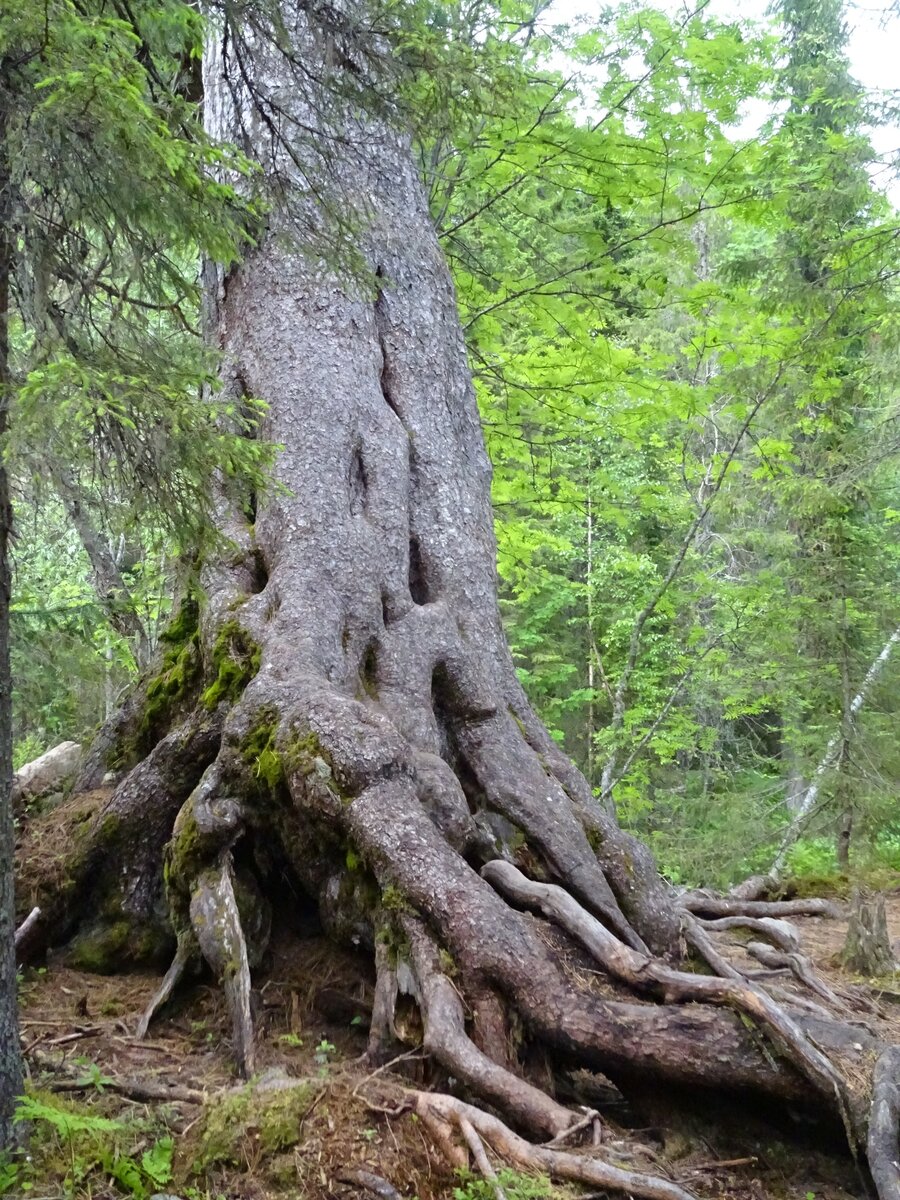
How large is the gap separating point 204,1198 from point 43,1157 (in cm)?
56

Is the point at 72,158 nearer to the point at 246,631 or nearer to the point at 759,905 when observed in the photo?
the point at 246,631

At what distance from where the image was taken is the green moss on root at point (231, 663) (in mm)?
4656

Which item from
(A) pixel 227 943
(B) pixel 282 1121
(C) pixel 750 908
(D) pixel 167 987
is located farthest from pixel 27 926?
(C) pixel 750 908

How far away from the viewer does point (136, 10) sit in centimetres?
337

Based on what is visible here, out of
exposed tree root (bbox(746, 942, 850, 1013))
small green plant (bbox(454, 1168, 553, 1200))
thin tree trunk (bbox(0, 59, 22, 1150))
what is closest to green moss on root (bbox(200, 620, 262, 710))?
thin tree trunk (bbox(0, 59, 22, 1150))

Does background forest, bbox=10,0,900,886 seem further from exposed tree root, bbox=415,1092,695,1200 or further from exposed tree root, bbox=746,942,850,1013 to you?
exposed tree root, bbox=746,942,850,1013

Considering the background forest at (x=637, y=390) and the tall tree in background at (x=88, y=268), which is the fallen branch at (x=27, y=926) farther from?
the tall tree in background at (x=88, y=268)

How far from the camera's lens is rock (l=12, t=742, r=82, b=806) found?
5.63 m

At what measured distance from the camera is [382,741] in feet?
13.1

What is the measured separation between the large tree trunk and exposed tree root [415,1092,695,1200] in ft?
0.20

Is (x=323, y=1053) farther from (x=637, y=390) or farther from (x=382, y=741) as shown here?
(x=637, y=390)

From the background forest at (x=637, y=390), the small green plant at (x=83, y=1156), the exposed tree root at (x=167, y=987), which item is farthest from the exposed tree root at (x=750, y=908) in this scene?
the small green plant at (x=83, y=1156)

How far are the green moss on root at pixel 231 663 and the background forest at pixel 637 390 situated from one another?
0.53 meters

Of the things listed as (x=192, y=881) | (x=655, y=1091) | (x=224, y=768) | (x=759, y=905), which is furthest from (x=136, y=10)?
(x=759, y=905)
